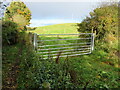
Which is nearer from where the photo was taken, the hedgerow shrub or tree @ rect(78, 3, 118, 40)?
tree @ rect(78, 3, 118, 40)

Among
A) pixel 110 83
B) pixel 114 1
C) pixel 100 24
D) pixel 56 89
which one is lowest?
pixel 110 83

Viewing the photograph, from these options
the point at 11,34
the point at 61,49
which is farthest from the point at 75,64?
the point at 11,34

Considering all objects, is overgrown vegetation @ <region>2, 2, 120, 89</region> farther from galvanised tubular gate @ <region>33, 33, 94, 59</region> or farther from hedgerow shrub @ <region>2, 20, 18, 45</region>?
galvanised tubular gate @ <region>33, 33, 94, 59</region>

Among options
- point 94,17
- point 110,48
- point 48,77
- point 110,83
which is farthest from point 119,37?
point 48,77

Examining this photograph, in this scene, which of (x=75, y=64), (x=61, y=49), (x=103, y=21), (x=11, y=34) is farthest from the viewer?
(x=11, y=34)

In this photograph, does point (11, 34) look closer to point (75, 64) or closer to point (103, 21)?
point (75, 64)

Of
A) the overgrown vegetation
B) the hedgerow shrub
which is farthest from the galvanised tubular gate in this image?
the hedgerow shrub

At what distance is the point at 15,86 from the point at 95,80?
202 cm

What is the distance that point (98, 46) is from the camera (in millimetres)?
7199

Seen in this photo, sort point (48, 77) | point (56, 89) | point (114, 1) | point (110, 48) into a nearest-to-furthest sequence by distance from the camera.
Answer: point (56, 89) → point (48, 77) → point (110, 48) → point (114, 1)

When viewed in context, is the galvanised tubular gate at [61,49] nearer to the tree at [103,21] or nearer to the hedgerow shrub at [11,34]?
the tree at [103,21]

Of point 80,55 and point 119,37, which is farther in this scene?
point 119,37

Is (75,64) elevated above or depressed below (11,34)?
below

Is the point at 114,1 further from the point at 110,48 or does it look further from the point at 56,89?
the point at 56,89
